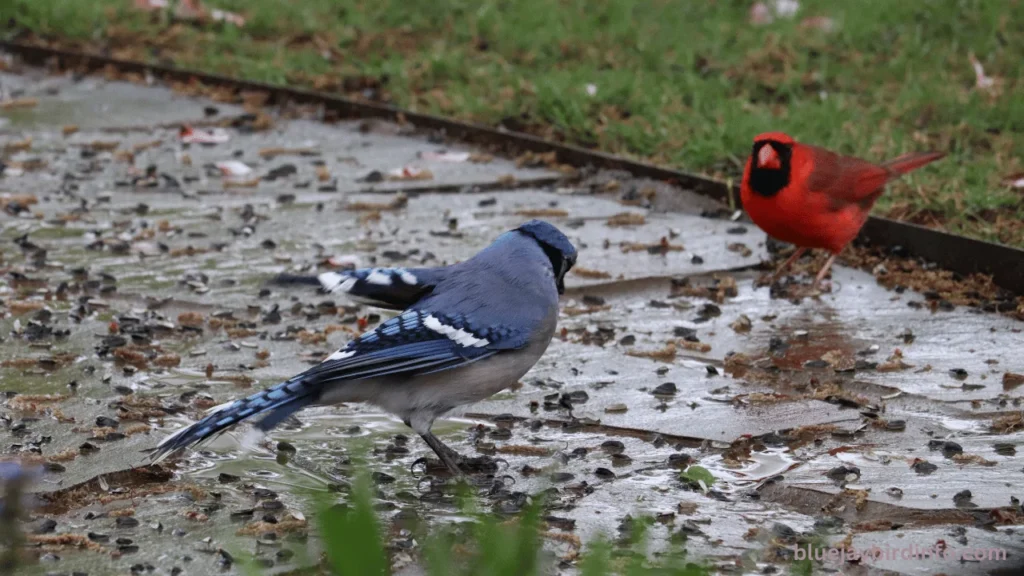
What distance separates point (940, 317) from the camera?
497 cm

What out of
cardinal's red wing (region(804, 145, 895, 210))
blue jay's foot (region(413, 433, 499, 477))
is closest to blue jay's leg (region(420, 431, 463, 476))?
blue jay's foot (region(413, 433, 499, 477))

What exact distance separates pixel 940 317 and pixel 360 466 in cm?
366

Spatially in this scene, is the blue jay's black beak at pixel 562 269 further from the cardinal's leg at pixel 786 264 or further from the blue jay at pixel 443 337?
the cardinal's leg at pixel 786 264

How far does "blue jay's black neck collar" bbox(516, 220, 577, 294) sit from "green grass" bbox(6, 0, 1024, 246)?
2.43 meters

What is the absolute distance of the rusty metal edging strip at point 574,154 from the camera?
524 cm

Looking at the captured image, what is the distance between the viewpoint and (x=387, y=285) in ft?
12.3

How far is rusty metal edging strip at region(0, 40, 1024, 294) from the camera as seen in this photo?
5.24 metres

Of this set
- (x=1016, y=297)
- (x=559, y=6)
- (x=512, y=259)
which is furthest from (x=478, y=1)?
(x=512, y=259)

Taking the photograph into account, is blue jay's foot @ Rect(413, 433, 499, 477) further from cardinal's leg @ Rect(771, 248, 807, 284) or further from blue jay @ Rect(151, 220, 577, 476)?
cardinal's leg @ Rect(771, 248, 807, 284)

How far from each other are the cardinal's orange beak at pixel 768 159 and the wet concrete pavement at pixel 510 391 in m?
0.49

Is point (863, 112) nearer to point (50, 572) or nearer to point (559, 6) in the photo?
point (559, 6)

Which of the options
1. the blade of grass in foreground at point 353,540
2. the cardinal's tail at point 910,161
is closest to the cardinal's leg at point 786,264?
the cardinal's tail at point 910,161

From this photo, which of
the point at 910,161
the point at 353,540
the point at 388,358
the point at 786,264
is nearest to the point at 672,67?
the point at 910,161

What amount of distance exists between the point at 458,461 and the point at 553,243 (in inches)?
26.6
